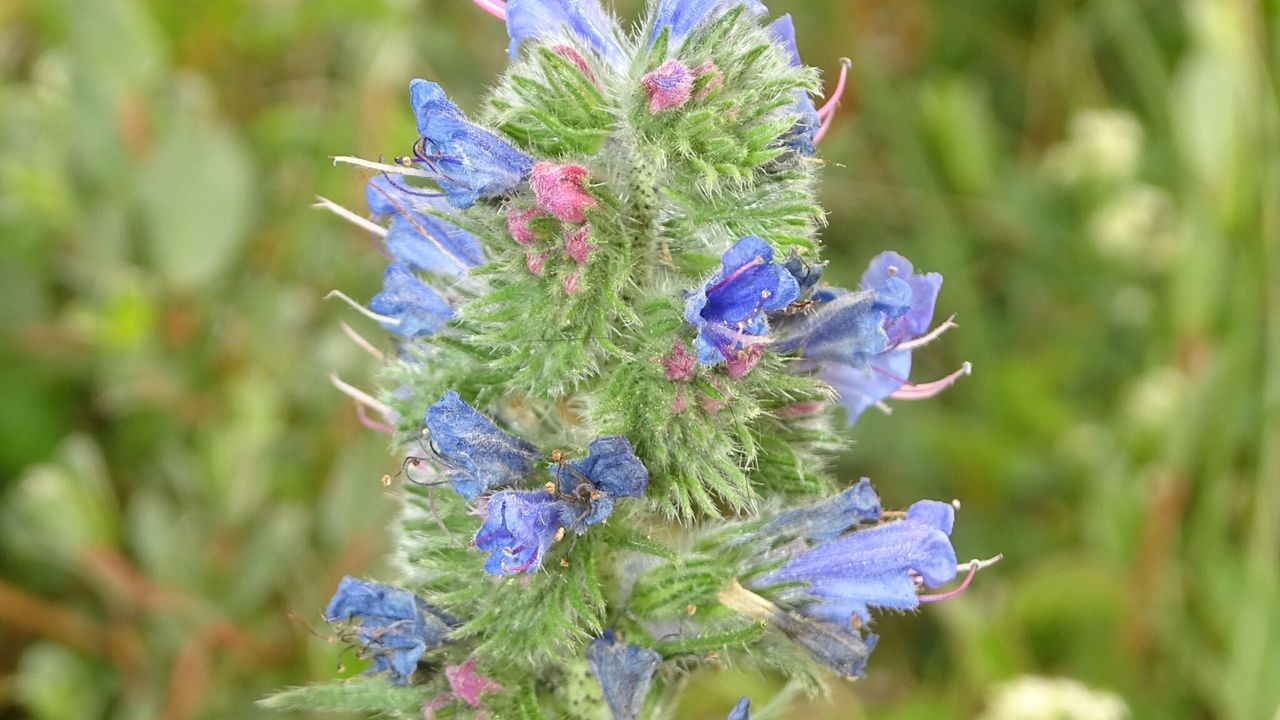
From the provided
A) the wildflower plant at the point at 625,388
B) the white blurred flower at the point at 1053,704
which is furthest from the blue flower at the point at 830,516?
the white blurred flower at the point at 1053,704

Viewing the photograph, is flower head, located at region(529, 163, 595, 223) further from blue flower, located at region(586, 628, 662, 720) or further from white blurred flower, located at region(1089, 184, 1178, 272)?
white blurred flower, located at region(1089, 184, 1178, 272)

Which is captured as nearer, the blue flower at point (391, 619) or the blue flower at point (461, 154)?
the blue flower at point (461, 154)

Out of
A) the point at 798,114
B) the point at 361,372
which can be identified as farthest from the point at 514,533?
the point at 361,372

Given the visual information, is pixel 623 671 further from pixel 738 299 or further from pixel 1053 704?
pixel 1053 704

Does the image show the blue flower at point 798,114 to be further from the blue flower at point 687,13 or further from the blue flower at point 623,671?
the blue flower at point 623,671

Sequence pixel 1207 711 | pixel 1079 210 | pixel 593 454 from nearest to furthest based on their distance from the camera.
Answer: pixel 593 454
pixel 1207 711
pixel 1079 210

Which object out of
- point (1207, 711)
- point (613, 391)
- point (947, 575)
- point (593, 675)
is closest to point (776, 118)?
point (613, 391)

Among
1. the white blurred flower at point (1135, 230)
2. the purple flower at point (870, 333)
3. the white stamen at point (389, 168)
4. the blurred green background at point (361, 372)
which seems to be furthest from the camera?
the white blurred flower at point (1135, 230)

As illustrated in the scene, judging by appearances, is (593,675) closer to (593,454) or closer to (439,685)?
(439,685)
